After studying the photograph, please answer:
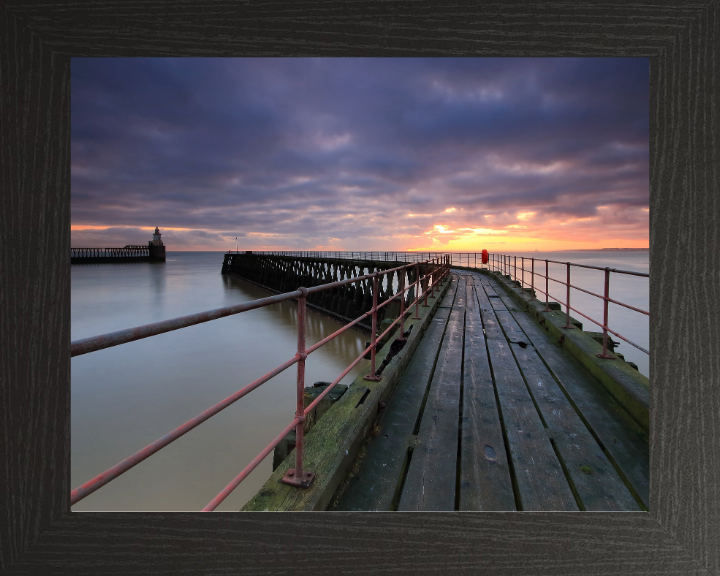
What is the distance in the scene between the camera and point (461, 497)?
5.61 feet

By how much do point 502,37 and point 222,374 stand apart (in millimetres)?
15373

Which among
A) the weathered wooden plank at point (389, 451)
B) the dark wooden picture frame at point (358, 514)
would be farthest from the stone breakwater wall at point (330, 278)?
the dark wooden picture frame at point (358, 514)

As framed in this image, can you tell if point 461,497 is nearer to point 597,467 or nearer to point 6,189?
point 597,467

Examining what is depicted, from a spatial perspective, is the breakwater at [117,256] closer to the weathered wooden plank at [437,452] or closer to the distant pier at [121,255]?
the distant pier at [121,255]

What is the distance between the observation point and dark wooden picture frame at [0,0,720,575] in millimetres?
1205

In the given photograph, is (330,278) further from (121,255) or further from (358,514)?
(121,255)

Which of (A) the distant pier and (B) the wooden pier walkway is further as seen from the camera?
(A) the distant pier

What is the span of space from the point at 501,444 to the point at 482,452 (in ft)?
0.55

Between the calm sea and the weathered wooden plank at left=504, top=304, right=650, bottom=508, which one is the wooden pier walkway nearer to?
the weathered wooden plank at left=504, top=304, right=650, bottom=508

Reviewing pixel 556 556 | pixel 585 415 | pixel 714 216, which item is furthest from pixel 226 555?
pixel 585 415

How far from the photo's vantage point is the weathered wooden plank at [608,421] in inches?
75.2

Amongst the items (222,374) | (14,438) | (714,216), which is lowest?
(222,374)

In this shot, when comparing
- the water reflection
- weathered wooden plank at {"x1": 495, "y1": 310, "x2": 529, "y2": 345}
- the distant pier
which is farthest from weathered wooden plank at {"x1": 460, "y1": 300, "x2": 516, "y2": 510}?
the distant pier

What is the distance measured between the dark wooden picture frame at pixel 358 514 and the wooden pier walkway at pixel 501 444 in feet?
1.20
